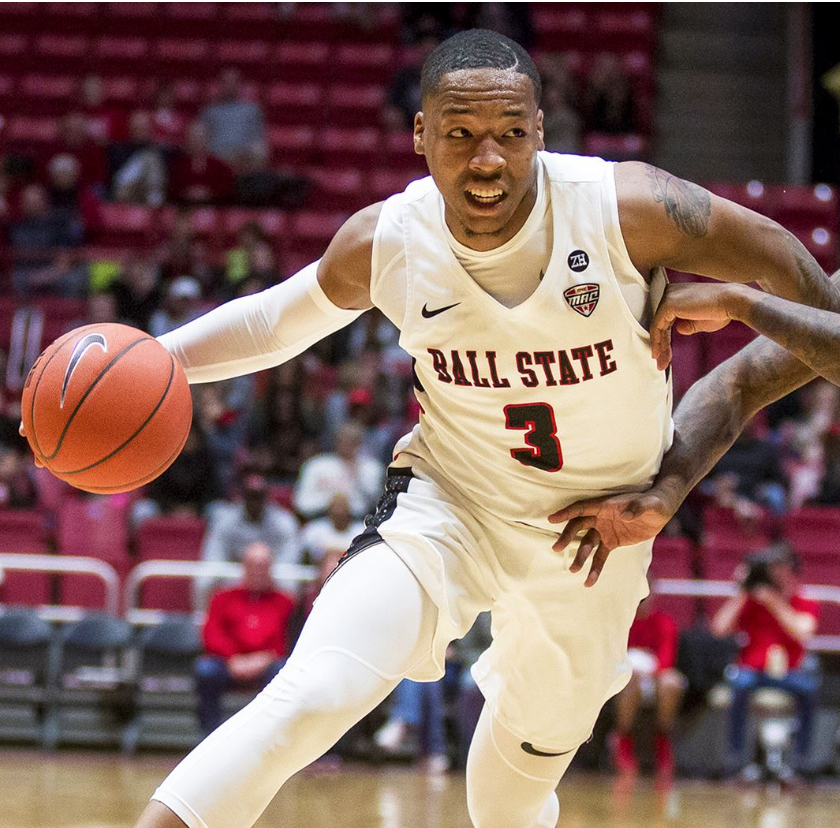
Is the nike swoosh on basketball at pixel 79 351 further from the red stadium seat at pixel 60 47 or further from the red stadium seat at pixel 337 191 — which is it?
the red stadium seat at pixel 60 47

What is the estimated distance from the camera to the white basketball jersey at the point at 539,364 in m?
3.11

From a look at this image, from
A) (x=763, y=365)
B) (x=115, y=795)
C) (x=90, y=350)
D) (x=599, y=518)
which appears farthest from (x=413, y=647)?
(x=115, y=795)

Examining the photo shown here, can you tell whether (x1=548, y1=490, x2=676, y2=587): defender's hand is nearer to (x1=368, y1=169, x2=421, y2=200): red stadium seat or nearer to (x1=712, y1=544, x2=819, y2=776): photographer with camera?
(x1=712, y1=544, x2=819, y2=776): photographer with camera

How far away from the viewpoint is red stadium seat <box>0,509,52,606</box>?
8.81 metres

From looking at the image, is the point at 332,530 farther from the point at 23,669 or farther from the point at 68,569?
the point at 23,669

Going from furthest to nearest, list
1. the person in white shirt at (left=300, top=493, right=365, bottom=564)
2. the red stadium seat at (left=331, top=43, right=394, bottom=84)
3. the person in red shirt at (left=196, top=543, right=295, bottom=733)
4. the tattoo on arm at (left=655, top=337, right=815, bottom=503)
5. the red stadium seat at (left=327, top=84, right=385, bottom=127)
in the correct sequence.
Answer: the red stadium seat at (left=331, top=43, right=394, bottom=84) → the red stadium seat at (left=327, top=84, right=385, bottom=127) → the person in white shirt at (left=300, top=493, right=365, bottom=564) → the person in red shirt at (left=196, top=543, right=295, bottom=733) → the tattoo on arm at (left=655, top=337, right=815, bottom=503)

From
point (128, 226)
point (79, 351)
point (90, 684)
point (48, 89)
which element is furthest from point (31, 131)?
point (79, 351)

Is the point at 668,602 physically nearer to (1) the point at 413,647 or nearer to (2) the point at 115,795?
(2) the point at 115,795

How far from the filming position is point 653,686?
26.2ft

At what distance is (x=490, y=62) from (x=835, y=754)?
6062 mm

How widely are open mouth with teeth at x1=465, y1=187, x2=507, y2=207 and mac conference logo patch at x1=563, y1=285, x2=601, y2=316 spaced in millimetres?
267

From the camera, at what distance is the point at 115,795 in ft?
21.7

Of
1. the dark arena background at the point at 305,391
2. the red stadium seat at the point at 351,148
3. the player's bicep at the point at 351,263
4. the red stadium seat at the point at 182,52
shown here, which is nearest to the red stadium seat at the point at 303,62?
the dark arena background at the point at 305,391

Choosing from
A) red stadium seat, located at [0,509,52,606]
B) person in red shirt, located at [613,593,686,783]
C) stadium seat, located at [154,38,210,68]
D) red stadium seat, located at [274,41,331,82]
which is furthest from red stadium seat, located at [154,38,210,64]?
person in red shirt, located at [613,593,686,783]
